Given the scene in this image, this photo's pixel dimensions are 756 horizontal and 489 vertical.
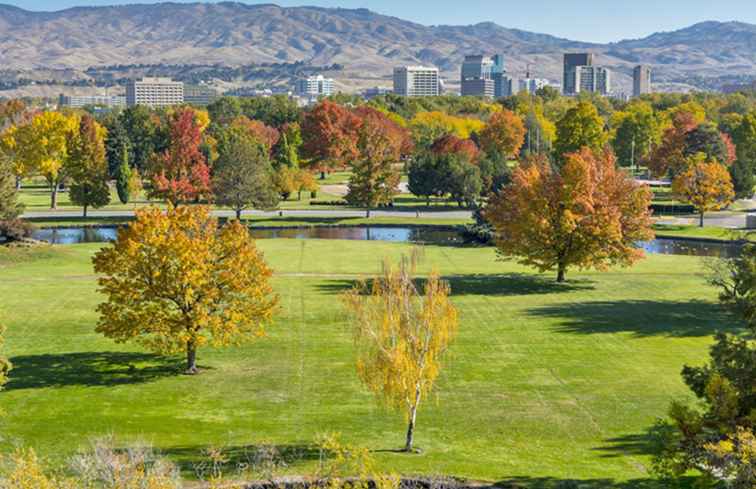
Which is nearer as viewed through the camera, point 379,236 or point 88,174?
point 379,236

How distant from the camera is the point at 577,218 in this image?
63438mm

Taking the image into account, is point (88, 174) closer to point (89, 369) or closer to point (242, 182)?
point (242, 182)

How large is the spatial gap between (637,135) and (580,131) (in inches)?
743

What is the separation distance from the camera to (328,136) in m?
151

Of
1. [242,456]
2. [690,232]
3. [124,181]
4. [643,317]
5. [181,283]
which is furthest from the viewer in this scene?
[124,181]

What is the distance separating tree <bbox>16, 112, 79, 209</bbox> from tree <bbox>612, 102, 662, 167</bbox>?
Answer: 275 feet

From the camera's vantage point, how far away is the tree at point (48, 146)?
116250 mm

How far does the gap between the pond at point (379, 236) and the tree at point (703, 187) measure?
9297 mm

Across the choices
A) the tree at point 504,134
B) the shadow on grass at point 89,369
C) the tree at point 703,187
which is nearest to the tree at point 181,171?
the tree at point 703,187

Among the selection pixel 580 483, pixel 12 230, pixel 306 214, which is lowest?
pixel 580 483

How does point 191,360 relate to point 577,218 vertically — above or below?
below

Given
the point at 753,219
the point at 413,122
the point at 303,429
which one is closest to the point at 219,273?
the point at 303,429

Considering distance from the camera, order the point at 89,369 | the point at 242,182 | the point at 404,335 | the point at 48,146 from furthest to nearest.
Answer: the point at 48,146, the point at 242,182, the point at 89,369, the point at 404,335

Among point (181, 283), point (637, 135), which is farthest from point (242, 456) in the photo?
point (637, 135)
